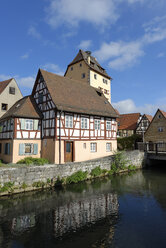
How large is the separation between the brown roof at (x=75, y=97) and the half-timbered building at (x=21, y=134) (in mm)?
2916

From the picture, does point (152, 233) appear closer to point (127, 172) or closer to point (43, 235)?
point (43, 235)

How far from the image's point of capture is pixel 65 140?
707 inches

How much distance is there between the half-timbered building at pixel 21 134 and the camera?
671 inches

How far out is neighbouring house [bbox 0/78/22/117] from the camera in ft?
73.0

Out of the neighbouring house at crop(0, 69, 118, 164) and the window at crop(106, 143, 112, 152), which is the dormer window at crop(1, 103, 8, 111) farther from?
the window at crop(106, 143, 112, 152)

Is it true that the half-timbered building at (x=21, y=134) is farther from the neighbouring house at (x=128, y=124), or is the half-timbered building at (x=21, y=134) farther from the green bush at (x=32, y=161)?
the neighbouring house at (x=128, y=124)

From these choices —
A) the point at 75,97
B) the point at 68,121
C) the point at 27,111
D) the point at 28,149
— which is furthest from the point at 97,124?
the point at 28,149

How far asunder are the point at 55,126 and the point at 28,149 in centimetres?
363

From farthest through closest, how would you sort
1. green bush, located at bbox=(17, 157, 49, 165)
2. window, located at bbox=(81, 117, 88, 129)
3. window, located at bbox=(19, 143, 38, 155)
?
window, located at bbox=(81, 117, 88, 129) → window, located at bbox=(19, 143, 38, 155) → green bush, located at bbox=(17, 157, 49, 165)

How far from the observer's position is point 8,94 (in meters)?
22.9

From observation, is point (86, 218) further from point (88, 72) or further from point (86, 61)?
point (86, 61)

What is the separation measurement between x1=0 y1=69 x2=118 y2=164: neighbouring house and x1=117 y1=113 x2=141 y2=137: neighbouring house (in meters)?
16.4

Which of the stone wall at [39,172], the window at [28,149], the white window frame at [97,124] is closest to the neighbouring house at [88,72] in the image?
the white window frame at [97,124]

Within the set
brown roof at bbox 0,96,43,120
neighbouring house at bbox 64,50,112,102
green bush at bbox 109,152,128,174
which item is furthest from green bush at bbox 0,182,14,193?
neighbouring house at bbox 64,50,112,102
